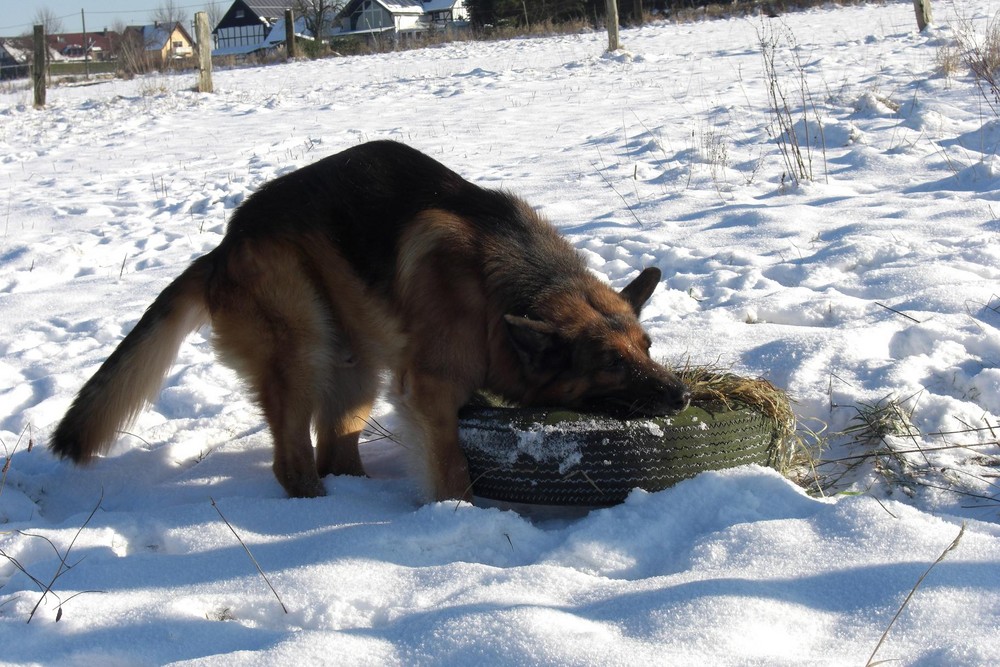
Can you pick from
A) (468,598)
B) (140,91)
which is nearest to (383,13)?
(140,91)

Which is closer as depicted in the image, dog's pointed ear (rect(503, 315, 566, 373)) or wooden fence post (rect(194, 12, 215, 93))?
dog's pointed ear (rect(503, 315, 566, 373))

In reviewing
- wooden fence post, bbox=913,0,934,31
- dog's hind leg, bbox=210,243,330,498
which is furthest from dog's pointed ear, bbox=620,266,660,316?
wooden fence post, bbox=913,0,934,31

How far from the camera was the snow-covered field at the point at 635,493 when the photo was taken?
244 centimetres

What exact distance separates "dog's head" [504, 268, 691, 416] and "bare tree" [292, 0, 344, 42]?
53.6m

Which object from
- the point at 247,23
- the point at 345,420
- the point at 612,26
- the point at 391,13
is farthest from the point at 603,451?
the point at 247,23

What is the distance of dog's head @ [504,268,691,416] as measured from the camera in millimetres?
3520

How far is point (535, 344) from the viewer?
3568 mm

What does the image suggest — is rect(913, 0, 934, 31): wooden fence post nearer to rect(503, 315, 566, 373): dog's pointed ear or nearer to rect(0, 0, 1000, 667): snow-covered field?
rect(0, 0, 1000, 667): snow-covered field

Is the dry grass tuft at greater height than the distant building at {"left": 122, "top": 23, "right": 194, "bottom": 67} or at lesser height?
lesser

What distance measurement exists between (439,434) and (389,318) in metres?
0.61

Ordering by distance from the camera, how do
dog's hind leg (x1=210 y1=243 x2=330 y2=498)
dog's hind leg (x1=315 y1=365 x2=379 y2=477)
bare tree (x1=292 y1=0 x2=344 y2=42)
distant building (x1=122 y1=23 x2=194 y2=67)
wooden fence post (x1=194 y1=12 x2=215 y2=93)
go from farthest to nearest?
bare tree (x1=292 y1=0 x2=344 y2=42) < distant building (x1=122 y1=23 x2=194 y2=67) < wooden fence post (x1=194 y1=12 x2=215 y2=93) < dog's hind leg (x1=315 y1=365 x2=379 y2=477) < dog's hind leg (x1=210 y1=243 x2=330 y2=498)

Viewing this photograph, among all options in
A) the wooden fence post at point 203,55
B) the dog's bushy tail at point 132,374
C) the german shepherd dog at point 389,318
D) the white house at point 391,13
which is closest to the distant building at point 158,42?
the wooden fence post at point 203,55

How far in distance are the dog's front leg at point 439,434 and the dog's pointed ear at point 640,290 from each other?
34.6 inches

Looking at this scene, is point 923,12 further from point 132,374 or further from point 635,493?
point 132,374
